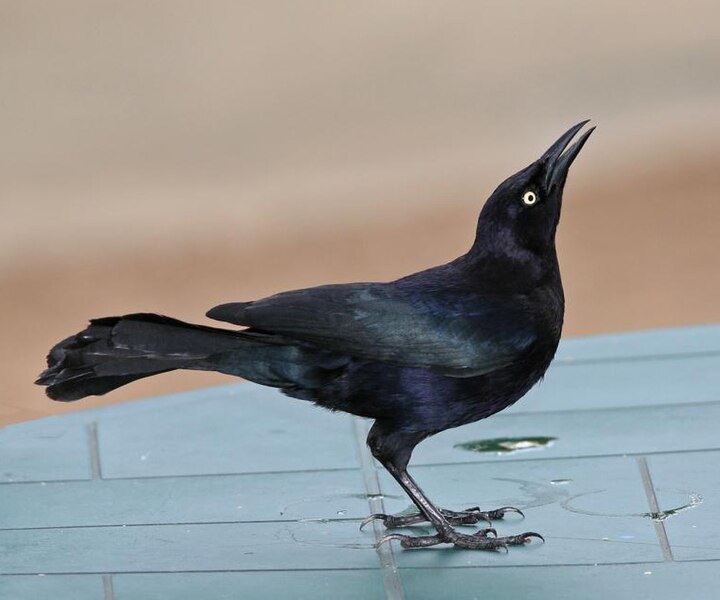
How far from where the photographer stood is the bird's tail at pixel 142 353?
12.4 ft

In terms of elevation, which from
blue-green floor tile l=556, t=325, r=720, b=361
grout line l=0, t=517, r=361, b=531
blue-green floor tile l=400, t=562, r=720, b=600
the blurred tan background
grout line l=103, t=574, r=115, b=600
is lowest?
blue-green floor tile l=400, t=562, r=720, b=600

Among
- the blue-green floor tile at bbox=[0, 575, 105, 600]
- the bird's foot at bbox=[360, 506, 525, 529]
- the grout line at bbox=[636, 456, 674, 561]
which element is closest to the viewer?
the blue-green floor tile at bbox=[0, 575, 105, 600]

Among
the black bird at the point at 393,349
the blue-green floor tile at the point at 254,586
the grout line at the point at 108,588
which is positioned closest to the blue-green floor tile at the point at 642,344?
the black bird at the point at 393,349

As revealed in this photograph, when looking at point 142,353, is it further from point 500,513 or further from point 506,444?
point 506,444

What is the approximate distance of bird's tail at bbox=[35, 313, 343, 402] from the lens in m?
3.78

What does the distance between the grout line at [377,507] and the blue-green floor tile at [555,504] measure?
0.09ft

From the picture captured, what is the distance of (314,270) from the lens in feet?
34.3

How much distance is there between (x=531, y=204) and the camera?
4094 mm

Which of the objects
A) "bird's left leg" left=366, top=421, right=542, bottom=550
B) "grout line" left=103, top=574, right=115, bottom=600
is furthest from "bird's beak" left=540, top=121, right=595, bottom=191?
"grout line" left=103, top=574, right=115, bottom=600

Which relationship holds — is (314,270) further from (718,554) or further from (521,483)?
(718,554)

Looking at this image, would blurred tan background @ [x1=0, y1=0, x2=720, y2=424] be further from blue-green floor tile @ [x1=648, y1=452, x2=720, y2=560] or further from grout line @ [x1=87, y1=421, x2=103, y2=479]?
blue-green floor tile @ [x1=648, y1=452, x2=720, y2=560]

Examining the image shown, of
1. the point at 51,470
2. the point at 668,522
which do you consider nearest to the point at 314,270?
the point at 51,470

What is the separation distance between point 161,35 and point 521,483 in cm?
929

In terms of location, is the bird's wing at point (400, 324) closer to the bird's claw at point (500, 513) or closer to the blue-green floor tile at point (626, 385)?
the bird's claw at point (500, 513)
